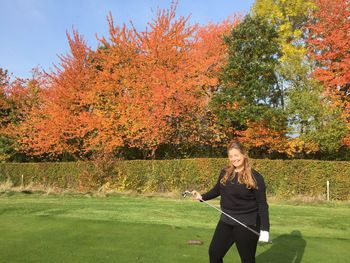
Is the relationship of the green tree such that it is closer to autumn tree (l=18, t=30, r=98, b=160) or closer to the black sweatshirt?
autumn tree (l=18, t=30, r=98, b=160)

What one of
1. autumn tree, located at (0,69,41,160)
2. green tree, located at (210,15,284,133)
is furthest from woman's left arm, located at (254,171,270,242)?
autumn tree, located at (0,69,41,160)

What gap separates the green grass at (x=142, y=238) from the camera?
6.41 m

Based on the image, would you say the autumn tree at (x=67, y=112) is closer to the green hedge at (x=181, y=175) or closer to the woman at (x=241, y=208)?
the green hedge at (x=181, y=175)

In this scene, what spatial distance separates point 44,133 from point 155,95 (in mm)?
8605

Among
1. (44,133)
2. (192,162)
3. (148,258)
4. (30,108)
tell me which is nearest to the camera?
(148,258)

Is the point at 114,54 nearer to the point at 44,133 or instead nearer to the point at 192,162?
the point at 44,133

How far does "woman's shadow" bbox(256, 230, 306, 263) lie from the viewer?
6414 millimetres

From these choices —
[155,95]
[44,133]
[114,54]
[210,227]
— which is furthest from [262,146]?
[210,227]

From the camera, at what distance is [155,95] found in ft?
72.9

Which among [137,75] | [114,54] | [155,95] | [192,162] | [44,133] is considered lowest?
[192,162]

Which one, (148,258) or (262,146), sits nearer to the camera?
(148,258)

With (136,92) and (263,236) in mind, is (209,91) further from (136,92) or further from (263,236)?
(263,236)

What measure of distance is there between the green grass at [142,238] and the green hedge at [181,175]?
24.0ft

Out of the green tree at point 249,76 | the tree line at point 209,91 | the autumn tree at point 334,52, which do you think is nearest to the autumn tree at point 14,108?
the tree line at point 209,91
